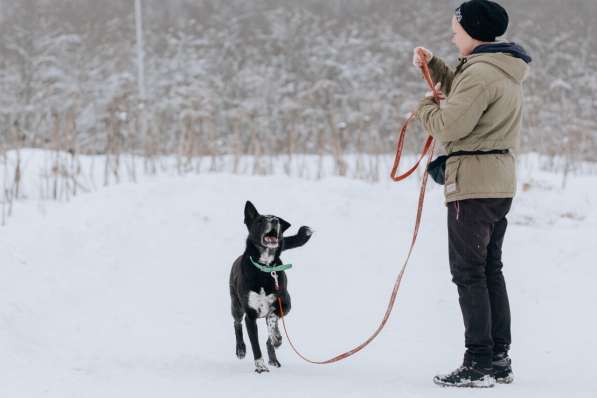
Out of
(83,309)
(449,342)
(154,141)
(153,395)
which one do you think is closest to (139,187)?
(154,141)

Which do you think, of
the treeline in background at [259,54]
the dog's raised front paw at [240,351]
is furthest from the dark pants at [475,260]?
the treeline in background at [259,54]

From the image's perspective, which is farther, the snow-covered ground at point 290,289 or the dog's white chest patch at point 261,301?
the dog's white chest patch at point 261,301

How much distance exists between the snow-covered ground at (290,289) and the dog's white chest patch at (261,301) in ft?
1.13

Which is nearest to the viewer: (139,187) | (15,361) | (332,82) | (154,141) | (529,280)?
(15,361)

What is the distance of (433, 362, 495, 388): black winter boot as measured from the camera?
Answer: 124 inches

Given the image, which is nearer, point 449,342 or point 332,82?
point 449,342

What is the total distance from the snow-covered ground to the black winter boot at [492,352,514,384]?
0.12 meters

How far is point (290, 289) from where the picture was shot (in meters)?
6.10

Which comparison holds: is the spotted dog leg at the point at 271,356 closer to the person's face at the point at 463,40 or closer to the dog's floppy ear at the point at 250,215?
the dog's floppy ear at the point at 250,215

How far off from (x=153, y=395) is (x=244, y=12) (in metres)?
26.6

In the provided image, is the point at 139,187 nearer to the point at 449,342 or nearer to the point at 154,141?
the point at 154,141

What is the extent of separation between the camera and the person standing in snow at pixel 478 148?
304 centimetres

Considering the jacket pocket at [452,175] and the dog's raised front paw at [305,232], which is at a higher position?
the jacket pocket at [452,175]

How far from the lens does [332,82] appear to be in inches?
972
